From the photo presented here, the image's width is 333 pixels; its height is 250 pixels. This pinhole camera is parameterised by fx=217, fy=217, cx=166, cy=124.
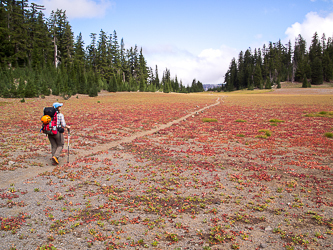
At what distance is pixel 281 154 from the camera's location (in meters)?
12.2

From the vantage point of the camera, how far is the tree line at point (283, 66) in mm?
118750

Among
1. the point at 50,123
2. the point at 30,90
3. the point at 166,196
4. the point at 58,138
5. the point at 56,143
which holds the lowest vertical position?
the point at 166,196

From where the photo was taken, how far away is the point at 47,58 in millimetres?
80375

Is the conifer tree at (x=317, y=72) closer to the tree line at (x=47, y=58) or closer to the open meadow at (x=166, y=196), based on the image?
the tree line at (x=47, y=58)

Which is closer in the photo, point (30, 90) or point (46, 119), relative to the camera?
point (46, 119)

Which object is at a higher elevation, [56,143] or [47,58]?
[47,58]

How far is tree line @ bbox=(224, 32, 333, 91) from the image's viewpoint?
390 feet

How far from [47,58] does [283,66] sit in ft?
464

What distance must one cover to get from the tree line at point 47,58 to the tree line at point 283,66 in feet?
234

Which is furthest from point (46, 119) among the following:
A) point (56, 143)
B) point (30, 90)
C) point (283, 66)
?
point (283, 66)

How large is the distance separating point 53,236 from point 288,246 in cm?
527

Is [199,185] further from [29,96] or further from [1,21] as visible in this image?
[1,21]

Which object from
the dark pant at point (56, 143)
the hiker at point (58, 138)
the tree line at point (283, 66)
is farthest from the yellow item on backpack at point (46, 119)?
the tree line at point (283, 66)

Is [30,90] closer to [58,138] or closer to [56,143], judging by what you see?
[56,143]
